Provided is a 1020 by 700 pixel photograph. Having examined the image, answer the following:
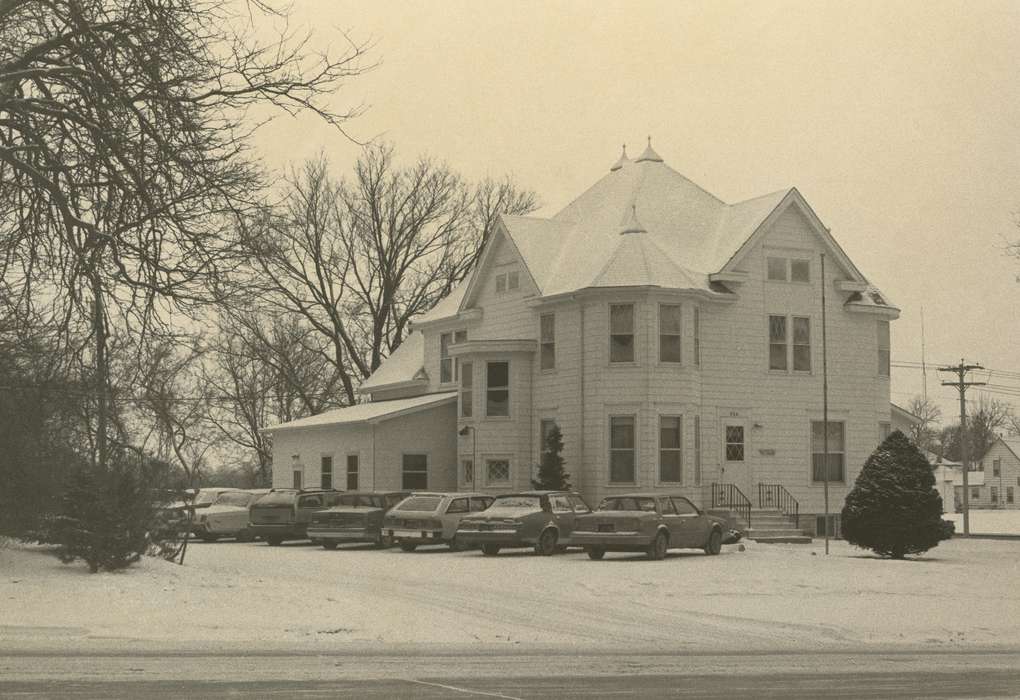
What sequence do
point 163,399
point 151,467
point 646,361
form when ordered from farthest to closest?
point 646,361 → point 151,467 → point 163,399

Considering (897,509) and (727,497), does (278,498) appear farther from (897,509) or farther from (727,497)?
(897,509)

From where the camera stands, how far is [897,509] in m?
29.7

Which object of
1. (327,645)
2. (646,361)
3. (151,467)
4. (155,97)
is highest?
(155,97)

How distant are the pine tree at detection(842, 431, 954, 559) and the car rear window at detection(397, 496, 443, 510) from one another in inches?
386

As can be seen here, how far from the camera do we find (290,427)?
1940 inches

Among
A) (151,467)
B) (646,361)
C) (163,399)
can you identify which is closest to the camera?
(163,399)

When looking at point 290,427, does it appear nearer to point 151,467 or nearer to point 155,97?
point 151,467

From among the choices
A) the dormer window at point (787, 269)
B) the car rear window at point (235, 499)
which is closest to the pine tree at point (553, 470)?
the dormer window at point (787, 269)

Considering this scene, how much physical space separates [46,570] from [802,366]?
26.9 m

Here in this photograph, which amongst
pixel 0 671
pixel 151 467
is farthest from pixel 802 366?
pixel 0 671

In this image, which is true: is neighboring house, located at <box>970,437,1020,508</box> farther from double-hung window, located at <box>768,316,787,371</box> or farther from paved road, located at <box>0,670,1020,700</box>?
paved road, located at <box>0,670,1020,700</box>

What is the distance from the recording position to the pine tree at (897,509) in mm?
29703

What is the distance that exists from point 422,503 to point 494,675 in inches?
745

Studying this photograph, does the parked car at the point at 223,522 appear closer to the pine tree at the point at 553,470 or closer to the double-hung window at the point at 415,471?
the double-hung window at the point at 415,471
